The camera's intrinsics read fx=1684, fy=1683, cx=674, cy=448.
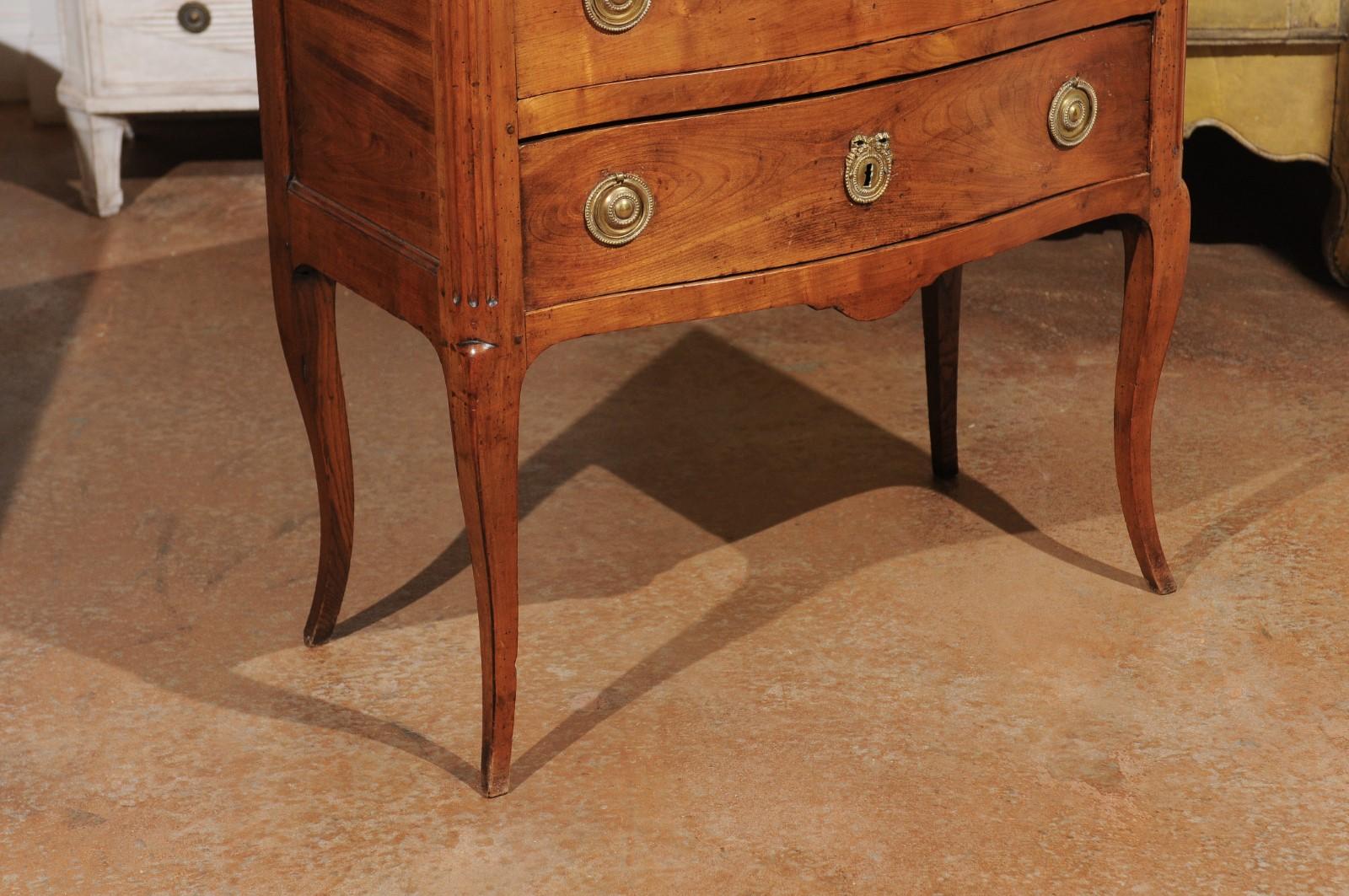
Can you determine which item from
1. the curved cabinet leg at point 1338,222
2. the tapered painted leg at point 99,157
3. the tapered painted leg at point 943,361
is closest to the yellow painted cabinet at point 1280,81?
the curved cabinet leg at point 1338,222

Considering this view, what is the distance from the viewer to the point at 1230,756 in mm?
1729

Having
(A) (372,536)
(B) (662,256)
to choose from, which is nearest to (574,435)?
(A) (372,536)

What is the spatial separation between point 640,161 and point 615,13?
0.14m

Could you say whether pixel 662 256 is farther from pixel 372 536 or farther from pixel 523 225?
pixel 372 536

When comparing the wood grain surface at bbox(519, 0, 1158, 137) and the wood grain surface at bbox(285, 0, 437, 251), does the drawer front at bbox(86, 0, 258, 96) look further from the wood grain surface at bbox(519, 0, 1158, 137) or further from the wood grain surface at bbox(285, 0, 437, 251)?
the wood grain surface at bbox(519, 0, 1158, 137)

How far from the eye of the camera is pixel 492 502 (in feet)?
5.14

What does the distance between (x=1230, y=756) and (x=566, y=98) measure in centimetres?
95

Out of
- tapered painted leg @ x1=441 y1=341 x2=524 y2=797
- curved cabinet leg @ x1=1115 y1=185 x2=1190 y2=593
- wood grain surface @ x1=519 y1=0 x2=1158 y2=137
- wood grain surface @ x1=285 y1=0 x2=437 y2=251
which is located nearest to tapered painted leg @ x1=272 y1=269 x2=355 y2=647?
wood grain surface @ x1=285 y1=0 x2=437 y2=251

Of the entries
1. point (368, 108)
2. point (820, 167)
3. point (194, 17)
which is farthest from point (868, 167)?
point (194, 17)

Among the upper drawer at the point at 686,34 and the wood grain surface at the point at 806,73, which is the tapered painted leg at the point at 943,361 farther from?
the upper drawer at the point at 686,34

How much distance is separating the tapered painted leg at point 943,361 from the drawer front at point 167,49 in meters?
1.81

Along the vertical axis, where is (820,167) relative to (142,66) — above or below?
above

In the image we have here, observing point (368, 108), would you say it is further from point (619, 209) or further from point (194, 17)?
point (194, 17)

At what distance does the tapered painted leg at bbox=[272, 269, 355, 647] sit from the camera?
5.97 feet
